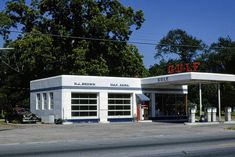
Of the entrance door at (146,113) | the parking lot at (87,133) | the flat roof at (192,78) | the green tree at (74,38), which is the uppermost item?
the green tree at (74,38)

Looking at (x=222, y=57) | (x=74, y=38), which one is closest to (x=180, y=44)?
(x=222, y=57)

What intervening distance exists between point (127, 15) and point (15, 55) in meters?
17.0

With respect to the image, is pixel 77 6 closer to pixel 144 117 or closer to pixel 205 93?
pixel 144 117

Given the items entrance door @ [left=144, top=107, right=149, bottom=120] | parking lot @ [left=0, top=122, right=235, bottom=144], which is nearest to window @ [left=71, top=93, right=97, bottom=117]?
entrance door @ [left=144, top=107, right=149, bottom=120]

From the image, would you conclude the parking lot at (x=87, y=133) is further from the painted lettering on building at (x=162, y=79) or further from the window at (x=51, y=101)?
the painted lettering on building at (x=162, y=79)

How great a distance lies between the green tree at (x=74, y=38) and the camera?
60.0 meters

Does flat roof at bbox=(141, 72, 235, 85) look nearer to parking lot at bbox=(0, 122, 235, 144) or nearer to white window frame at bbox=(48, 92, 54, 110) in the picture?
parking lot at bbox=(0, 122, 235, 144)

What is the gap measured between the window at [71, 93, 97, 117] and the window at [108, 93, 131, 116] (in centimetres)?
189

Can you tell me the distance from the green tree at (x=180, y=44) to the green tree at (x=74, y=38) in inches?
1698

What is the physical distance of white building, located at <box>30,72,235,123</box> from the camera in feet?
147

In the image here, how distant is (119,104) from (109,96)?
4.89 feet

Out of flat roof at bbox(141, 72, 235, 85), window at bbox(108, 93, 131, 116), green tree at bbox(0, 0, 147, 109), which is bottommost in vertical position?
window at bbox(108, 93, 131, 116)

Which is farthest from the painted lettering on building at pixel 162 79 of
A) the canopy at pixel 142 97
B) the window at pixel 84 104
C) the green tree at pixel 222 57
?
the green tree at pixel 222 57

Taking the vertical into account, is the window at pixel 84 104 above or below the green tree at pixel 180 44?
below
